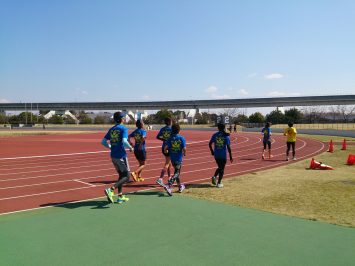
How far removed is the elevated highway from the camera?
101 metres

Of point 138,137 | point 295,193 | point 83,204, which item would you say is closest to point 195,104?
point 138,137

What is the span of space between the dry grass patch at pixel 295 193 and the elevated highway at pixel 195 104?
316 feet

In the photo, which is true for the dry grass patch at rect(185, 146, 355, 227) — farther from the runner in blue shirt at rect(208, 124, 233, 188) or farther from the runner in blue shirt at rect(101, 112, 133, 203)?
the runner in blue shirt at rect(101, 112, 133, 203)

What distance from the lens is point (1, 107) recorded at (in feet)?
452

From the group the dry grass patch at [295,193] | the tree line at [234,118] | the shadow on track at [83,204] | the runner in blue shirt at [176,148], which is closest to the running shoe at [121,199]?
the shadow on track at [83,204]

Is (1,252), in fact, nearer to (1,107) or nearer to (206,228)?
(206,228)

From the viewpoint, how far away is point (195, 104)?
120 m

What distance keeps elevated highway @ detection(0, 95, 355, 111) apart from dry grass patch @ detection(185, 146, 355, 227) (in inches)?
3791

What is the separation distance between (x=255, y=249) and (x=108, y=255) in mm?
1971

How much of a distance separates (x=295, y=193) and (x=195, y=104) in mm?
111572

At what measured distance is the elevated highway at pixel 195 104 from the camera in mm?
101312

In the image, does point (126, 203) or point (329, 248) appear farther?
point (126, 203)

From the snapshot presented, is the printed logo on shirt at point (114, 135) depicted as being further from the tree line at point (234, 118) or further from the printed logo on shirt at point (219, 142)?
the tree line at point (234, 118)

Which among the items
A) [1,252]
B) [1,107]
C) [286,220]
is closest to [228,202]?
[286,220]
